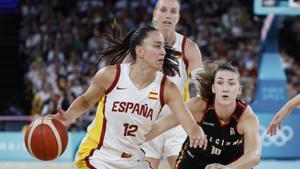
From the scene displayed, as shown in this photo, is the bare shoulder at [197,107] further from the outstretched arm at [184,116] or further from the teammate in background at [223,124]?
the outstretched arm at [184,116]

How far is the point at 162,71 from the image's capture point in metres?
5.32

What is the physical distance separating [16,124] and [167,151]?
6.86m

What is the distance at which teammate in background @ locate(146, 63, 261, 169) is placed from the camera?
5184mm

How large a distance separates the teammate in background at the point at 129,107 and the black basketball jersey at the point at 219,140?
0.40m

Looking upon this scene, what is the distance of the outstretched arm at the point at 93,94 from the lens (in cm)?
495

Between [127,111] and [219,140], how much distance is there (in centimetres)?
76

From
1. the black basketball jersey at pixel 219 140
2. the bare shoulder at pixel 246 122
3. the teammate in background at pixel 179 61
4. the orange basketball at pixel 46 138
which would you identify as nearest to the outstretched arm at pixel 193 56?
the teammate in background at pixel 179 61

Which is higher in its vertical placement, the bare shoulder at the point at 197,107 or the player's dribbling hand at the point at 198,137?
the bare shoulder at the point at 197,107

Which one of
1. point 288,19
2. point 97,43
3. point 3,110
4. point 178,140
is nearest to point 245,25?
point 288,19

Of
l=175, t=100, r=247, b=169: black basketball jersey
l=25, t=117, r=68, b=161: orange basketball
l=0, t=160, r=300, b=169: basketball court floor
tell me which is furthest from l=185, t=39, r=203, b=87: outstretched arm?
l=0, t=160, r=300, b=169: basketball court floor

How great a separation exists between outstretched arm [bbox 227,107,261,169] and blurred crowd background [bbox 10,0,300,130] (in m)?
8.29

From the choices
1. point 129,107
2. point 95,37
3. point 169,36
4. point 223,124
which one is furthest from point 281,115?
point 95,37

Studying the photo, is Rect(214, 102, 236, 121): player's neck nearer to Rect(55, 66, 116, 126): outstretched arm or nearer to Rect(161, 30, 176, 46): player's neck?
Rect(55, 66, 116, 126): outstretched arm

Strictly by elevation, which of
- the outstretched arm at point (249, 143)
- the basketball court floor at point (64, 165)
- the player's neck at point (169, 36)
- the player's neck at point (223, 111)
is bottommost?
the basketball court floor at point (64, 165)
